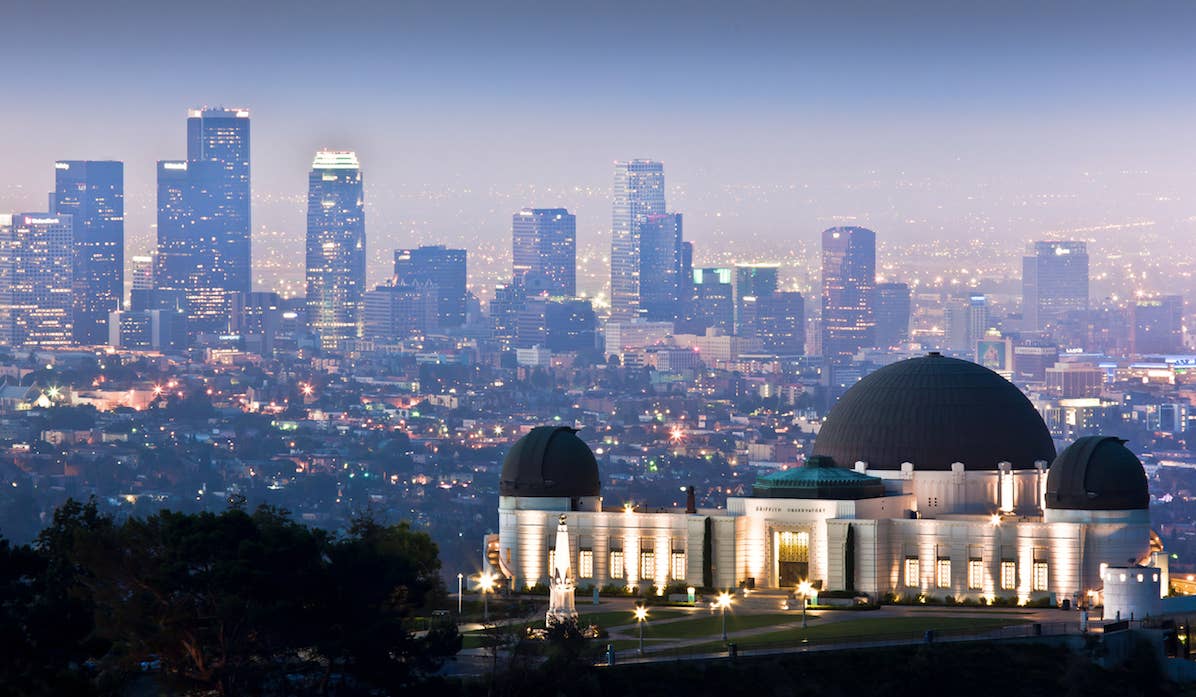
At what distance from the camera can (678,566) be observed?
111 m

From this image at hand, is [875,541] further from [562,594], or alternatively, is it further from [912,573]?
[562,594]

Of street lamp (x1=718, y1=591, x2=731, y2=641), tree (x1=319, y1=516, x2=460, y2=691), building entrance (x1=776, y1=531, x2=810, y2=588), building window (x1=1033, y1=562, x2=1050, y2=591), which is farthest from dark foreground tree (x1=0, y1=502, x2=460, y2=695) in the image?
building window (x1=1033, y1=562, x2=1050, y2=591)

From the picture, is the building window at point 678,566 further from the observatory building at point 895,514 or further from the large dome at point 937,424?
the large dome at point 937,424

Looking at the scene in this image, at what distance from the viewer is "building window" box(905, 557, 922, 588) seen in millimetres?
107062

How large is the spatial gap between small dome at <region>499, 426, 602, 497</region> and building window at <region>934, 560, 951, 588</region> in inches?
627

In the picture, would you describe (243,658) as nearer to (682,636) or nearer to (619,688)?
(619,688)

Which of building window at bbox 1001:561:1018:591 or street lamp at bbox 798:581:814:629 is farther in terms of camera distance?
building window at bbox 1001:561:1018:591

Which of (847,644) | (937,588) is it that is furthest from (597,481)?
(847,644)

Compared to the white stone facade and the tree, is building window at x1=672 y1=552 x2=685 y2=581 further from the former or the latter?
the tree

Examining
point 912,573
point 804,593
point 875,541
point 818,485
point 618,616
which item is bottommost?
point 618,616

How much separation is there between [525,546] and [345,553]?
2980 centimetres

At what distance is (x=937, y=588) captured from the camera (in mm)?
106438

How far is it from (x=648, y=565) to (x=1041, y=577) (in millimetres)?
16044

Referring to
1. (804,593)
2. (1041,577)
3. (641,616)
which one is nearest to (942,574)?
(1041,577)
